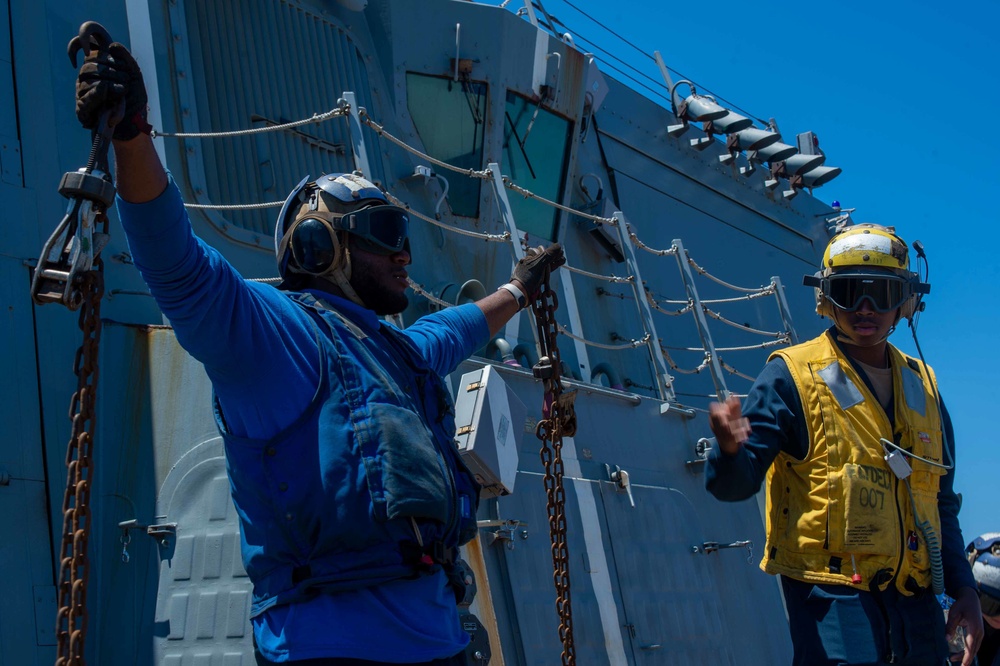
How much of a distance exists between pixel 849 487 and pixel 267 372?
149 cm

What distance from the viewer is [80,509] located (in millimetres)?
1887

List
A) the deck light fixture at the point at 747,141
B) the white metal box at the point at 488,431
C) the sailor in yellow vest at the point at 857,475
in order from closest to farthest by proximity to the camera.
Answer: the sailor in yellow vest at the point at 857,475 → the white metal box at the point at 488,431 → the deck light fixture at the point at 747,141

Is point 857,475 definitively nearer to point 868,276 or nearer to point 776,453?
point 776,453

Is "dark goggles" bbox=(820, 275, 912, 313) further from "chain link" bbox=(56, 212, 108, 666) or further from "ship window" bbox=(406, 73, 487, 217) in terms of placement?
"ship window" bbox=(406, 73, 487, 217)

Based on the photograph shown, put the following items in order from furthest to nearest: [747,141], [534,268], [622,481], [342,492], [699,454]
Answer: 1. [747,141]
2. [699,454]
3. [622,481]
4. [534,268]
5. [342,492]

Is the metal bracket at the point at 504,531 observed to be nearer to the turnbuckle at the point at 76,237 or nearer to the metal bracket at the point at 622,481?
the metal bracket at the point at 622,481

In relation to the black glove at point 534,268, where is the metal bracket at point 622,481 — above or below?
below

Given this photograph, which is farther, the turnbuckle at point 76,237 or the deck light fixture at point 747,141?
the deck light fixture at point 747,141

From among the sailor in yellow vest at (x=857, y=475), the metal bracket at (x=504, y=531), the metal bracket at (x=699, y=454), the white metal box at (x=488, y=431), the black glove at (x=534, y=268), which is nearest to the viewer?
the sailor in yellow vest at (x=857, y=475)

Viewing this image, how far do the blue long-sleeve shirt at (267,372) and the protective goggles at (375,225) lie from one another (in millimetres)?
257

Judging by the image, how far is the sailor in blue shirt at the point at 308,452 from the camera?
189cm

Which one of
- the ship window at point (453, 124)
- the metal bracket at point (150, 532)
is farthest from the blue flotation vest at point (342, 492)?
the ship window at point (453, 124)

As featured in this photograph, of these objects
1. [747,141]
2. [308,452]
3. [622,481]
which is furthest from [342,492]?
[747,141]

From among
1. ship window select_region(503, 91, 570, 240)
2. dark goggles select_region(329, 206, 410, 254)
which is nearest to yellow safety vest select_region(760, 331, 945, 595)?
dark goggles select_region(329, 206, 410, 254)
